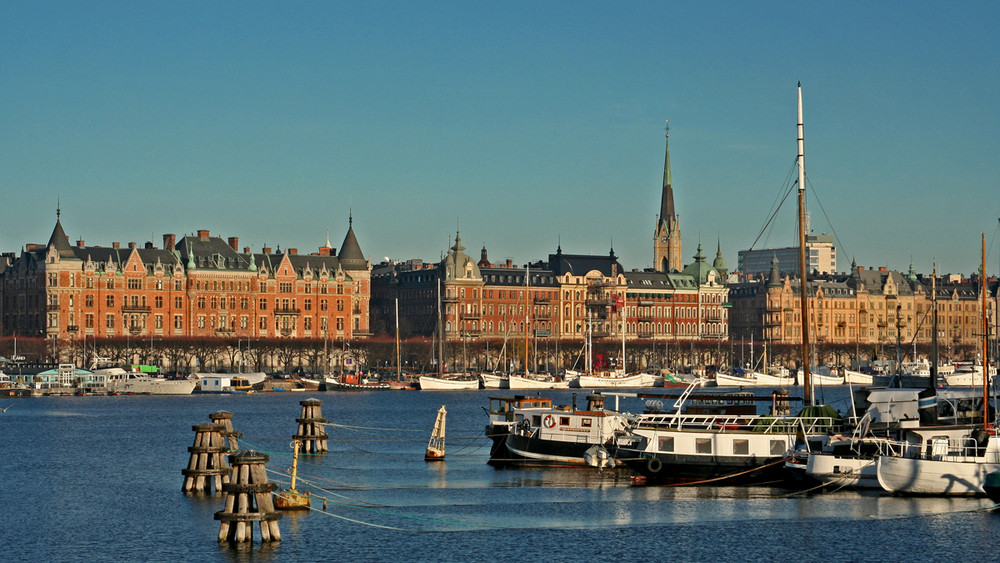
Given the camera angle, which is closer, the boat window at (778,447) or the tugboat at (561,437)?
the boat window at (778,447)

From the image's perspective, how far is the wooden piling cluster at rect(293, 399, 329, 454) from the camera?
66.7 m

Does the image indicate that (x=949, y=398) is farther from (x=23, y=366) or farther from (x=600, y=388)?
(x=23, y=366)

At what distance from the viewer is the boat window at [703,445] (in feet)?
175

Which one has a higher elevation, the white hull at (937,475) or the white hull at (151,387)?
the white hull at (151,387)

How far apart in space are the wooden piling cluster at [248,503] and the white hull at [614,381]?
10918 cm

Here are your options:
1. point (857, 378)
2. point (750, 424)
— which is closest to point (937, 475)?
point (750, 424)

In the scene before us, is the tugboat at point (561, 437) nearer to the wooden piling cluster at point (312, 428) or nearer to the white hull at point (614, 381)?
the wooden piling cluster at point (312, 428)

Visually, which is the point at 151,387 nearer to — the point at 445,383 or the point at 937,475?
the point at 445,383

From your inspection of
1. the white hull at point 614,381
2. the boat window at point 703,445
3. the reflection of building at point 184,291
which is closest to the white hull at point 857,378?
the white hull at point 614,381

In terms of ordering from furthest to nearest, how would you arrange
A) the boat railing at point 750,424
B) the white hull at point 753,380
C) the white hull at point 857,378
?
the white hull at point 857,378 < the white hull at point 753,380 < the boat railing at point 750,424

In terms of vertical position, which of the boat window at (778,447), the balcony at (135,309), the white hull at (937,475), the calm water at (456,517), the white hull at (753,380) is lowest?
the calm water at (456,517)

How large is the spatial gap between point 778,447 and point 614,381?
3859 inches

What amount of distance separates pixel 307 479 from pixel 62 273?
110 metres

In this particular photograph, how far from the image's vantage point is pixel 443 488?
54.2 m
